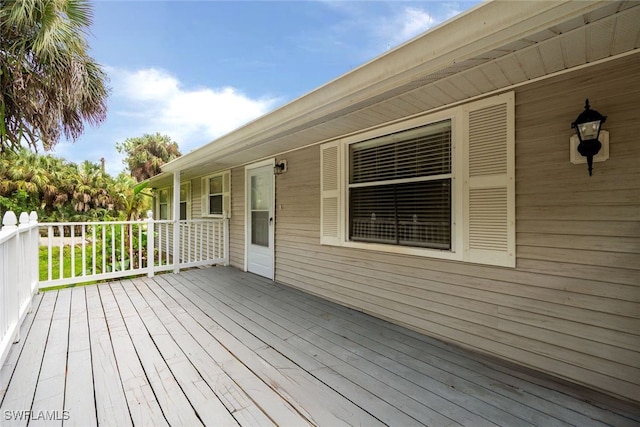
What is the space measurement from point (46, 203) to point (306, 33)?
610 inches

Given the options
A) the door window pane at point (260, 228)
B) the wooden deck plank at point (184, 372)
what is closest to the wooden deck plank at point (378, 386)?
the wooden deck plank at point (184, 372)

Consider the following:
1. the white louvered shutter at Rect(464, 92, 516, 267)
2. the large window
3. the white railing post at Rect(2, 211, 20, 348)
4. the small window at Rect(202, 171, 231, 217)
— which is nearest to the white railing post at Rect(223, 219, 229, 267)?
the small window at Rect(202, 171, 231, 217)

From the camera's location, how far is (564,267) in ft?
6.59

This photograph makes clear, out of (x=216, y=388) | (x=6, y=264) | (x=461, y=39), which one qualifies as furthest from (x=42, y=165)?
(x=461, y=39)

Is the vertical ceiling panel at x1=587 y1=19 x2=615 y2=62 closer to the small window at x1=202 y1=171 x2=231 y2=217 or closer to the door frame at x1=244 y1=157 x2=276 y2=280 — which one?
the door frame at x1=244 y1=157 x2=276 y2=280

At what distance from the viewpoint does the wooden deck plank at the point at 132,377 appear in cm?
165

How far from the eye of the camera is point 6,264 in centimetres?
231

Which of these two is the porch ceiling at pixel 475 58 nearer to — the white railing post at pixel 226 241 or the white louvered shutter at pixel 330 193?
the white louvered shutter at pixel 330 193

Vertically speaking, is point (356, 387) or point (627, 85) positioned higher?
point (627, 85)

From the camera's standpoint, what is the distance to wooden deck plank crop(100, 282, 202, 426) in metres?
1.64

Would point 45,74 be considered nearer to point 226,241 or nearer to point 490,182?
point 226,241

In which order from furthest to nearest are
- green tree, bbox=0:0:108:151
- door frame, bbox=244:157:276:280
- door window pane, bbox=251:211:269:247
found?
door window pane, bbox=251:211:269:247, door frame, bbox=244:157:276:280, green tree, bbox=0:0:108:151

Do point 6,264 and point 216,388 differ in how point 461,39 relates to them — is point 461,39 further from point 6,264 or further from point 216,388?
point 6,264

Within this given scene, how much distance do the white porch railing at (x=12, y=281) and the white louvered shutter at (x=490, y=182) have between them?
3810 mm
